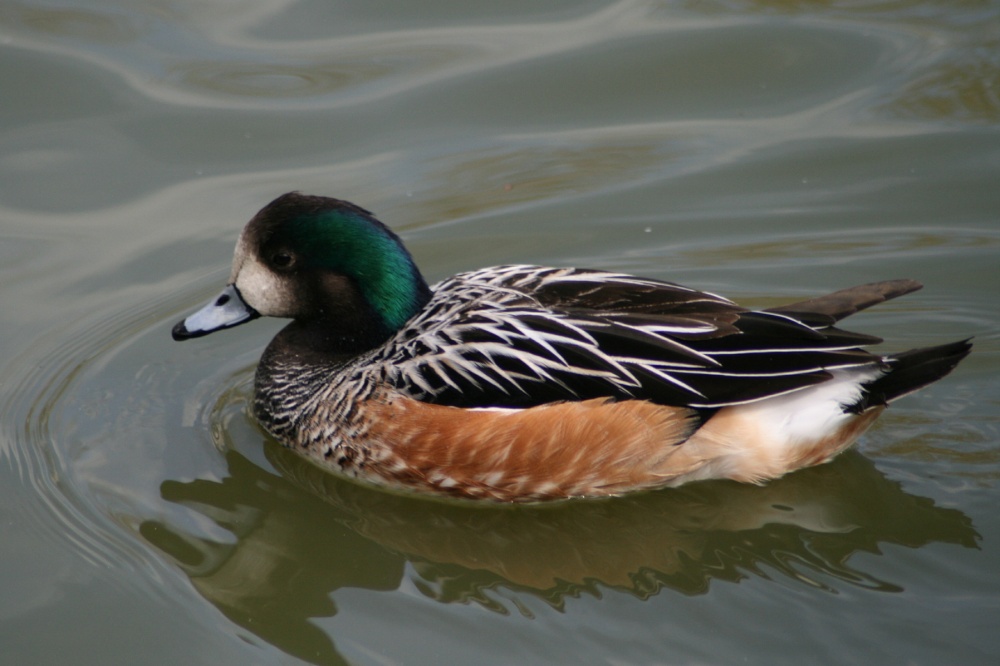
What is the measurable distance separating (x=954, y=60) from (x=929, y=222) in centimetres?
203

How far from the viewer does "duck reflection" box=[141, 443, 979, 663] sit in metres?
4.98

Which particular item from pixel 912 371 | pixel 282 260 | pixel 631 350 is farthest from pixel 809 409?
pixel 282 260

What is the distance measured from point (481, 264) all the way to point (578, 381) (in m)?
2.30

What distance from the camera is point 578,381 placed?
→ 529 centimetres

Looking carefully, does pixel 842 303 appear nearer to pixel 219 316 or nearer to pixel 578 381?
pixel 578 381

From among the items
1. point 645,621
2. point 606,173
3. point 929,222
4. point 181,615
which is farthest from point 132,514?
point 929,222

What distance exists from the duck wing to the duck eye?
70 centimetres

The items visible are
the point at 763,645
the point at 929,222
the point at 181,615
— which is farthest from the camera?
the point at 929,222

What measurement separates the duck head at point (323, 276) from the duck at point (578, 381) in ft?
0.03

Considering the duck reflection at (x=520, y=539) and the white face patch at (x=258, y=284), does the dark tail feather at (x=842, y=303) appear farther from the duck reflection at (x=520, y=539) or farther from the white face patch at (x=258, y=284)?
the white face patch at (x=258, y=284)

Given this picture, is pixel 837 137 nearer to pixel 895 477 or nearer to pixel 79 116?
pixel 895 477

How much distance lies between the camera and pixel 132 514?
550cm

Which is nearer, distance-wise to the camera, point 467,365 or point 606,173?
point 467,365

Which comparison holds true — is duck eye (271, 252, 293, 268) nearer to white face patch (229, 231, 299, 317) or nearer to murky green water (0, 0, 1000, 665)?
white face patch (229, 231, 299, 317)
